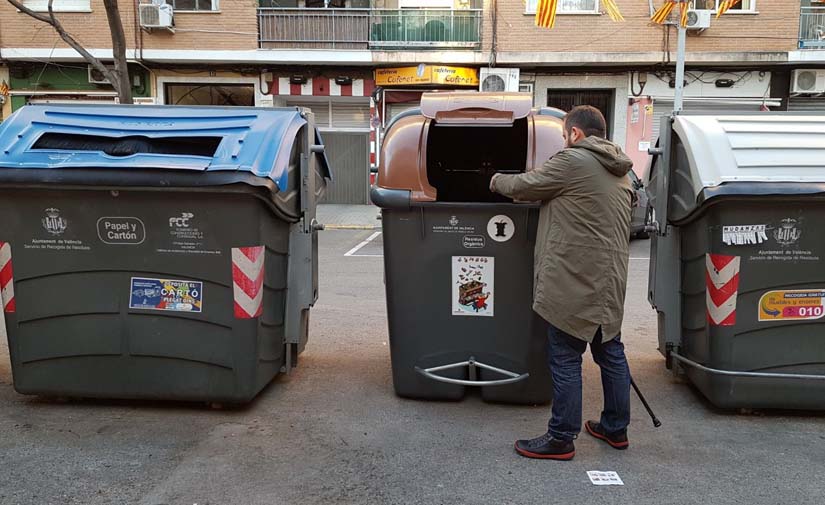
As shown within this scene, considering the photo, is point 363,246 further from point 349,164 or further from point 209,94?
point 209,94

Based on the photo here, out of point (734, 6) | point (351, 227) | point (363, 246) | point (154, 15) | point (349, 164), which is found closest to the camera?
point (363, 246)

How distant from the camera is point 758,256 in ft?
12.2

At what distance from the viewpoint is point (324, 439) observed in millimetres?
3641

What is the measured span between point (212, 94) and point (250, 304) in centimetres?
1523

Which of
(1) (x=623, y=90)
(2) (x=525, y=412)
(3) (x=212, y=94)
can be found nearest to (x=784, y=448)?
(2) (x=525, y=412)

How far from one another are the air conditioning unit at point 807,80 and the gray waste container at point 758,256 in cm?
1415

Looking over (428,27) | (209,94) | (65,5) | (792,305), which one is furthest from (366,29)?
(792,305)

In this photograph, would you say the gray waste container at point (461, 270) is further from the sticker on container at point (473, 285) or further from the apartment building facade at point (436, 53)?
the apartment building facade at point (436, 53)

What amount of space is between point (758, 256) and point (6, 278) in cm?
431

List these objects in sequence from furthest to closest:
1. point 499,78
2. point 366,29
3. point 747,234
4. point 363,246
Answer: point 366,29, point 499,78, point 363,246, point 747,234

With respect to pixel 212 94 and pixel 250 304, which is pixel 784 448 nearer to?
pixel 250 304

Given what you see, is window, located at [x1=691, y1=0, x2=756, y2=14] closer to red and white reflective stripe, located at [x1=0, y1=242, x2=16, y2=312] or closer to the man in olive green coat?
the man in olive green coat

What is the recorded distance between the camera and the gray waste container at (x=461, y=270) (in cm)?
384

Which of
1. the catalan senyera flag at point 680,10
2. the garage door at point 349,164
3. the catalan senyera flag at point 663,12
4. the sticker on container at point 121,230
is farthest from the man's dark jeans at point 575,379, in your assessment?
the garage door at point 349,164
